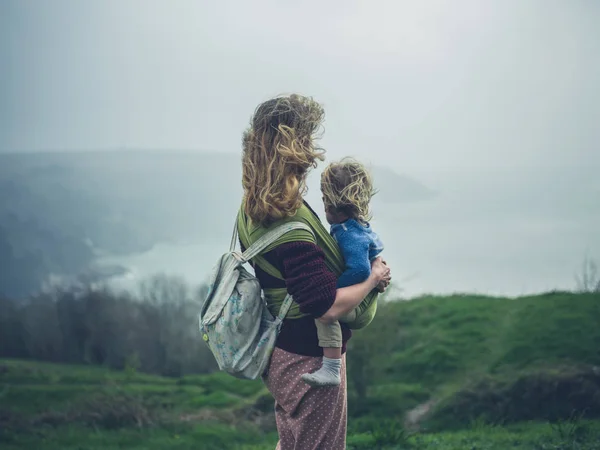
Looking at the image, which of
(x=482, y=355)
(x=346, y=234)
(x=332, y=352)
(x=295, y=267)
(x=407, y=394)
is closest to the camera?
(x=295, y=267)

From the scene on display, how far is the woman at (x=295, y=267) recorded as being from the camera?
2.66 m

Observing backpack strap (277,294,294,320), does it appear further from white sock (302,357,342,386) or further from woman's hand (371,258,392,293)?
woman's hand (371,258,392,293)

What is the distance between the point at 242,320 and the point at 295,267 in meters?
0.31

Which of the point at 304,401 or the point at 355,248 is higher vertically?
the point at 355,248

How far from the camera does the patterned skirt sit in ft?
9.30

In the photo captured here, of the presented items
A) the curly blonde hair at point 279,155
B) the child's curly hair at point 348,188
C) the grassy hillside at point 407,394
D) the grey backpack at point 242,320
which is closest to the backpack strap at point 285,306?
the grey backpack at point 242,320

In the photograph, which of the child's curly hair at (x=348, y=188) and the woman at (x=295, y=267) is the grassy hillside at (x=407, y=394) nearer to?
the woman at (x=295, y=267)

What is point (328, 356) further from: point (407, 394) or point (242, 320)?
point (407, 394)

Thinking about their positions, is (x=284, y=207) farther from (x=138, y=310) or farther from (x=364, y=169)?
(x=138, y=310)

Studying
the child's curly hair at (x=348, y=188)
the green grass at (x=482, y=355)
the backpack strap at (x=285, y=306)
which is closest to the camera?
the backpack strap at (x=285, y=306)

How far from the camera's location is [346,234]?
2889 mm

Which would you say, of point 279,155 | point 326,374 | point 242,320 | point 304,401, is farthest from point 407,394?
point 279,155

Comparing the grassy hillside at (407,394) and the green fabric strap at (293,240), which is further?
the grassy hillside at (407,394)

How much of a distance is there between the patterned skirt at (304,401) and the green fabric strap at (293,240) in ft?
0.62
